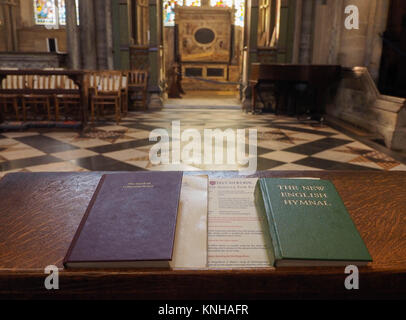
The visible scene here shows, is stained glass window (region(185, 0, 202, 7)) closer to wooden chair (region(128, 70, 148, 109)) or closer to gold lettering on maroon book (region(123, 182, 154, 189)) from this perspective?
wooden chair (region(128, 70, 148, 109))

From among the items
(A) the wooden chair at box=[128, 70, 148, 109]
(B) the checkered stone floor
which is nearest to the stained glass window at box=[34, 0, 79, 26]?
(A) the wooden chair at box=[128, 70, 148, 109]

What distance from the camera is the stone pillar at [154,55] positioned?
817cm

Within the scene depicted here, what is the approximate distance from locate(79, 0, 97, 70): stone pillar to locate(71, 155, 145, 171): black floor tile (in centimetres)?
507

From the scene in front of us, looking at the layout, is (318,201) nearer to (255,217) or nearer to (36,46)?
(255,217)

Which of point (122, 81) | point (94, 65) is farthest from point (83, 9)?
point (122, 81)

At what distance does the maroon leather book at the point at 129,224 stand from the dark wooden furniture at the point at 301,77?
6066 millimetres

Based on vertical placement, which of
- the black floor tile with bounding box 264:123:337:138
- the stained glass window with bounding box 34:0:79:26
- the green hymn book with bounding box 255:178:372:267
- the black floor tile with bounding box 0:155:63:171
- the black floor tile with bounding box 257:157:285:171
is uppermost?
the stained glass window with bounding box 34:0:79:26

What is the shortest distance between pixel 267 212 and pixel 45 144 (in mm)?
4302

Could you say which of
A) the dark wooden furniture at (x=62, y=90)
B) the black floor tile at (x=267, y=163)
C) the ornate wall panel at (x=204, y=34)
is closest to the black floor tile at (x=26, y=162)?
the dark wooden furniture at (x=62, y=90)

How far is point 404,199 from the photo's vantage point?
103 centimetres

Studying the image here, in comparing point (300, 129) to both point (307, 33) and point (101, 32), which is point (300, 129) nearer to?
point (307, 33)

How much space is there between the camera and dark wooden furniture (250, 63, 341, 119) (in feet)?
21.2

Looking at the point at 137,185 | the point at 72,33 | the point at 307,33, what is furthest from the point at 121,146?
the point at 307,33
